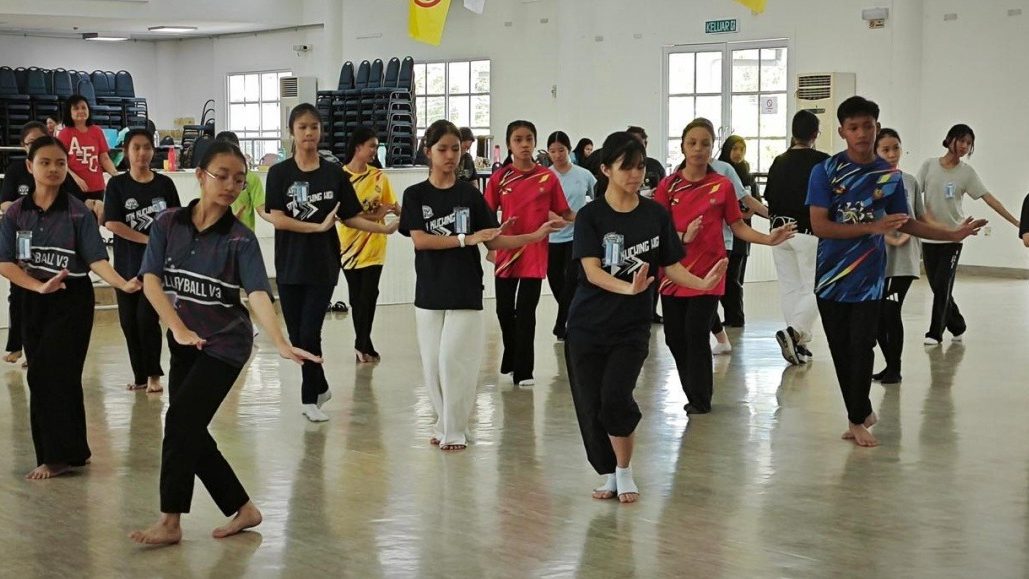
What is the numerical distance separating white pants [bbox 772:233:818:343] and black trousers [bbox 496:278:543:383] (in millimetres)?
1985

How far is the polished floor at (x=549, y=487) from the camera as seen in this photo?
15.1ft

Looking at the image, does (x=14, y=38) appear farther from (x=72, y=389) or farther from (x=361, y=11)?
(x=72, y=389)

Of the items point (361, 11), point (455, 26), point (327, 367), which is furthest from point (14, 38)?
point (327, 367)

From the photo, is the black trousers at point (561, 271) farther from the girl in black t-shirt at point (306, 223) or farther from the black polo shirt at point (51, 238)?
the black polo shirt at point (51, 238)

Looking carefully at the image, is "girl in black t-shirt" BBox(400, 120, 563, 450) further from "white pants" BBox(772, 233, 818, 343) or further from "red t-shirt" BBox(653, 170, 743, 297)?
"white pants" BBox(772, 233, 818, 343)

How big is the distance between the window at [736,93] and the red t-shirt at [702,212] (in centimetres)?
1276

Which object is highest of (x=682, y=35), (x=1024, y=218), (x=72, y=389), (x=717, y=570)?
(x=682, y=35)

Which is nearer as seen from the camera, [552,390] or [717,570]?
[717,570]

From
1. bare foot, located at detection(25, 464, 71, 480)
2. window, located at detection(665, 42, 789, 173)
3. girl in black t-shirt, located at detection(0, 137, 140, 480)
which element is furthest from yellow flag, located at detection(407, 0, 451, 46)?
window, located at detection(665, 42, 789, 173)

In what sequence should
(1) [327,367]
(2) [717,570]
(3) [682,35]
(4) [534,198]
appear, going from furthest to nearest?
(3) [682,35] < (1) [327,367] < (4) [534,198] < (2) [717,570]

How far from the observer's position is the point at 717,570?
175 inches

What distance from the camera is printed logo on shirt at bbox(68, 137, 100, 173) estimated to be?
10.8 meters

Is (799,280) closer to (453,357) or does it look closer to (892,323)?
(892,323)

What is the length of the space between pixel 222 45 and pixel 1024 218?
24.5m
